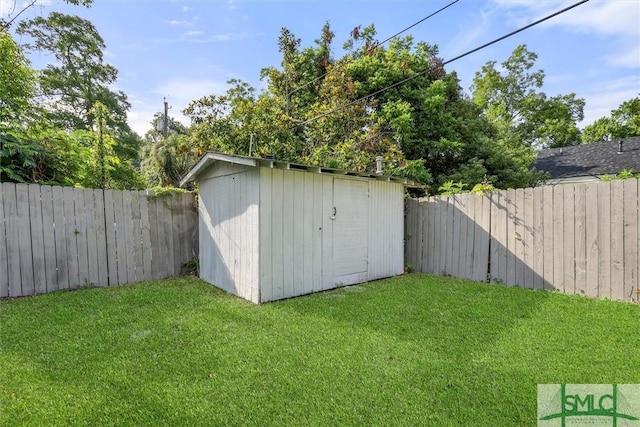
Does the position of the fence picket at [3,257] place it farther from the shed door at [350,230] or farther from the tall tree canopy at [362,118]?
the tall tree canopy at [362,118]

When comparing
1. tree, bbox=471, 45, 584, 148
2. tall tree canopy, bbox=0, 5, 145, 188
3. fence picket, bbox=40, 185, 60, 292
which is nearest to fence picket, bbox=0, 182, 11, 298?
fence picket, bbox=40, 185, 60, 292

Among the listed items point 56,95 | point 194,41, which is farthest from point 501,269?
point 56,95

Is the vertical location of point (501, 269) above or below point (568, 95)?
below

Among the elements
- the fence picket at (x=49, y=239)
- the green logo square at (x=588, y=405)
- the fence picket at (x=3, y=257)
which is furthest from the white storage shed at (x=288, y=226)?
the green logo square at (x=588, y=405)

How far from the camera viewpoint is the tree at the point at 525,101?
70.0 ft

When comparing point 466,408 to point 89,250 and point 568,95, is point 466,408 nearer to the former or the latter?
point 89,250

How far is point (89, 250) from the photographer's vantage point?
5047mm

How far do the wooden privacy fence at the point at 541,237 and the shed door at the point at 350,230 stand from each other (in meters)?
1.66

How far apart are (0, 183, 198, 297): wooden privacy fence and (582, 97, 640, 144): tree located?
26.8 meters

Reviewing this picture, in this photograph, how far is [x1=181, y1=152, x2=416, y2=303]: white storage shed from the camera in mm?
4453

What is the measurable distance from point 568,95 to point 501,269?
2298cm

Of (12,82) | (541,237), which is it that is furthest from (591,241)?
(12,82)

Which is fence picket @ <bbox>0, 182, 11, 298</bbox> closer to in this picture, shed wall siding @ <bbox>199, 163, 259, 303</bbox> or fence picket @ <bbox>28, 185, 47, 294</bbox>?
fence picket @ <bbox>28, 185, 47, 294</bbox>

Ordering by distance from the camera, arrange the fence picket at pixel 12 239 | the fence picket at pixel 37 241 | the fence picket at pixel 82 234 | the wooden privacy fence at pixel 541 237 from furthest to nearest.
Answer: the fence picket at pixel 82 234 < the fence picket at pixel 37 241 < the fence picket at pixel 12 239 < the wooden privacy fence at pixel 541 237
